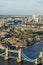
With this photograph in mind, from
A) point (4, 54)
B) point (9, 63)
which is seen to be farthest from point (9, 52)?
point (9, 63)

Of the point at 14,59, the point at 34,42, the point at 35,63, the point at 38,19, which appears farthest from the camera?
the point at 38,19

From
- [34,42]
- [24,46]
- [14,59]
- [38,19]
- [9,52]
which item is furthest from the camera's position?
[38,19]

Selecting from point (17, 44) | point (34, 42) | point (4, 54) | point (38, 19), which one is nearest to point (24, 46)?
point (17, 44)

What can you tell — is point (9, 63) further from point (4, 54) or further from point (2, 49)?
point (2, 49)

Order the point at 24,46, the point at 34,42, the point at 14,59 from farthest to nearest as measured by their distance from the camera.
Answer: the point at 34,42 < the point at 24,46 < the point at 14,59

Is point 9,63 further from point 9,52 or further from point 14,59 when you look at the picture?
point 9,52

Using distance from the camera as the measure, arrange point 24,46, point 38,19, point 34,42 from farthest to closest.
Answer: point 38,19 < point 34,42 < point 24,46

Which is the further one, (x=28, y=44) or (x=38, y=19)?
(x=38, y=19)

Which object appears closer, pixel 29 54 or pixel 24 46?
pixel 29 54
